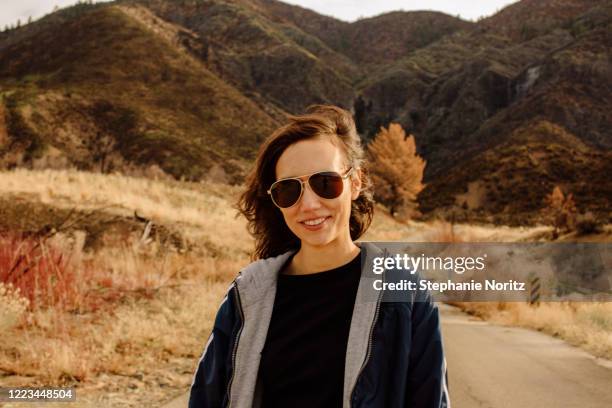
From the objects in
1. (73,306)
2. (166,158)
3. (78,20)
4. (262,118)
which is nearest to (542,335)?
(73,306)

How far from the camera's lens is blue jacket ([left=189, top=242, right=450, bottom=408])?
1.93 m

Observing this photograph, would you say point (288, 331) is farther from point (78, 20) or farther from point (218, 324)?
point (78, 20)

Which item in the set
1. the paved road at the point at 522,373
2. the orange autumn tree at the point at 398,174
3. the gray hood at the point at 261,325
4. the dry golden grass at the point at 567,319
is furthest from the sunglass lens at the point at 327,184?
the orange autumn tree at the point at 398,174

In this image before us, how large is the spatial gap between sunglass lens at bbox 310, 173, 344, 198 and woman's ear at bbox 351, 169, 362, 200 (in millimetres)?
192

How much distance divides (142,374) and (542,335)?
225 inches

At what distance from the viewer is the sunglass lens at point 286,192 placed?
239cm

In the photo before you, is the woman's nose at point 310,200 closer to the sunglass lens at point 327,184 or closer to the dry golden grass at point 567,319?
the sunglass lens at point 327,184

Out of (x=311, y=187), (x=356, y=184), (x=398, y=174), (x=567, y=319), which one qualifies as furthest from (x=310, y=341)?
(x=398, y=174)

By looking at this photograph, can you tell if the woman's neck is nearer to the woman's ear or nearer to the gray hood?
the gray hood

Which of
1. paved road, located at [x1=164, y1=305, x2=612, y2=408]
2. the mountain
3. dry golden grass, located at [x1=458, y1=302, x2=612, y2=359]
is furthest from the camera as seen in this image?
the mountain

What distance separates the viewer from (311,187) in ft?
7.68

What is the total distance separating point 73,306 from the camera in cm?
749

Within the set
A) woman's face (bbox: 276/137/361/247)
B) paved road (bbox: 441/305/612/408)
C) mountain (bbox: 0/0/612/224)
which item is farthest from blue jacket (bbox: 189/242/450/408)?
mountain (bbox: 0/0/612/224)

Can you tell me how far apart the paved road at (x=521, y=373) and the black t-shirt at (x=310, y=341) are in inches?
117
